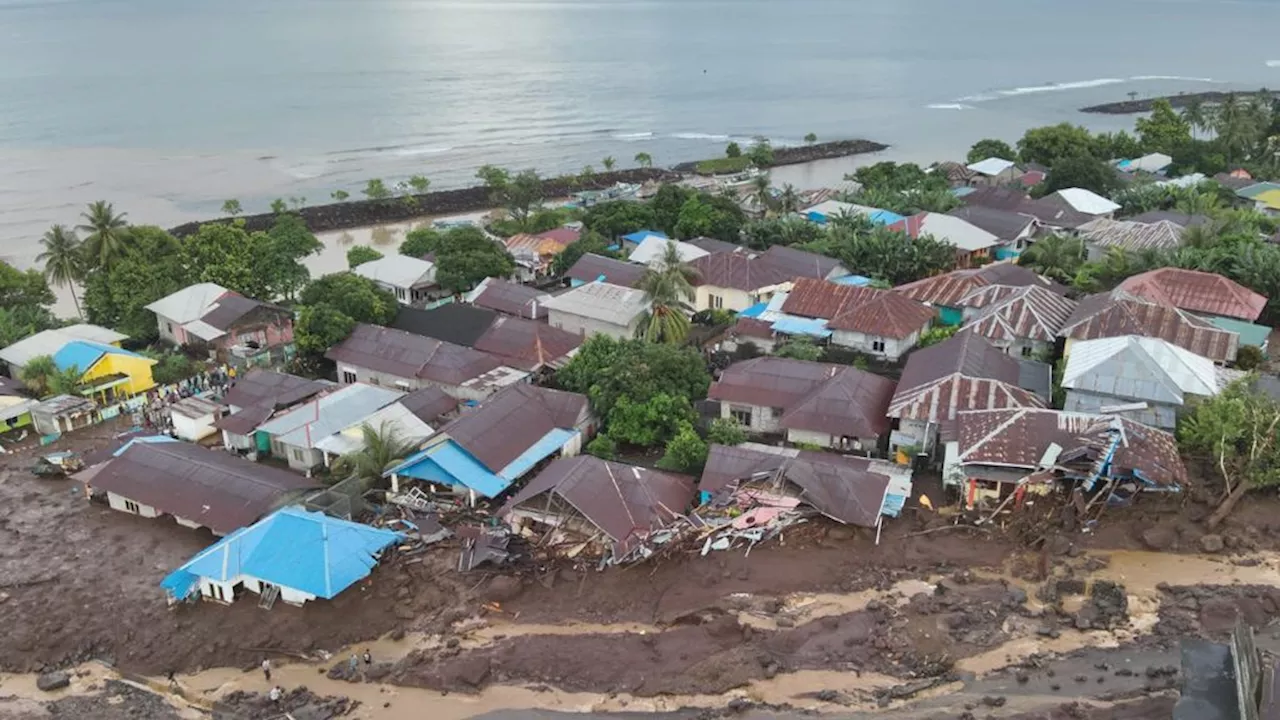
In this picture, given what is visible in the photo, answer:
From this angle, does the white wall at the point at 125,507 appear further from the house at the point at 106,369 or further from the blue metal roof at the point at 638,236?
the blue metal roof at the point at 638,236

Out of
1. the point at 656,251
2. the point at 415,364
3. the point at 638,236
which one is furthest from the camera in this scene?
the point at 638,236

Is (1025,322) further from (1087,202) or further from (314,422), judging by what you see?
(1087,202)

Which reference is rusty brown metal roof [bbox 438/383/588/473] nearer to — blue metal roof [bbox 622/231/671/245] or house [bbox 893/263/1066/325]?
house [bbox 893/263/1066/325]

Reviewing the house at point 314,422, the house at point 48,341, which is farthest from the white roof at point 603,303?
the house at point 48,341

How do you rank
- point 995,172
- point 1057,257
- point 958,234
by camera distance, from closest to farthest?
point 1057,257 → point 958,234 → point 995,172

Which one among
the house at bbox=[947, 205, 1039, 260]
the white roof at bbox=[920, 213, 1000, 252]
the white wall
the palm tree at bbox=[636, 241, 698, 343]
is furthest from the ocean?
the palm tree at bbox=[636, 241, 698, 343]

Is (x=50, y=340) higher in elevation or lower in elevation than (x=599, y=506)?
higher

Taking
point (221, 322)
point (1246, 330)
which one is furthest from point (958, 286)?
point (221, 322)
